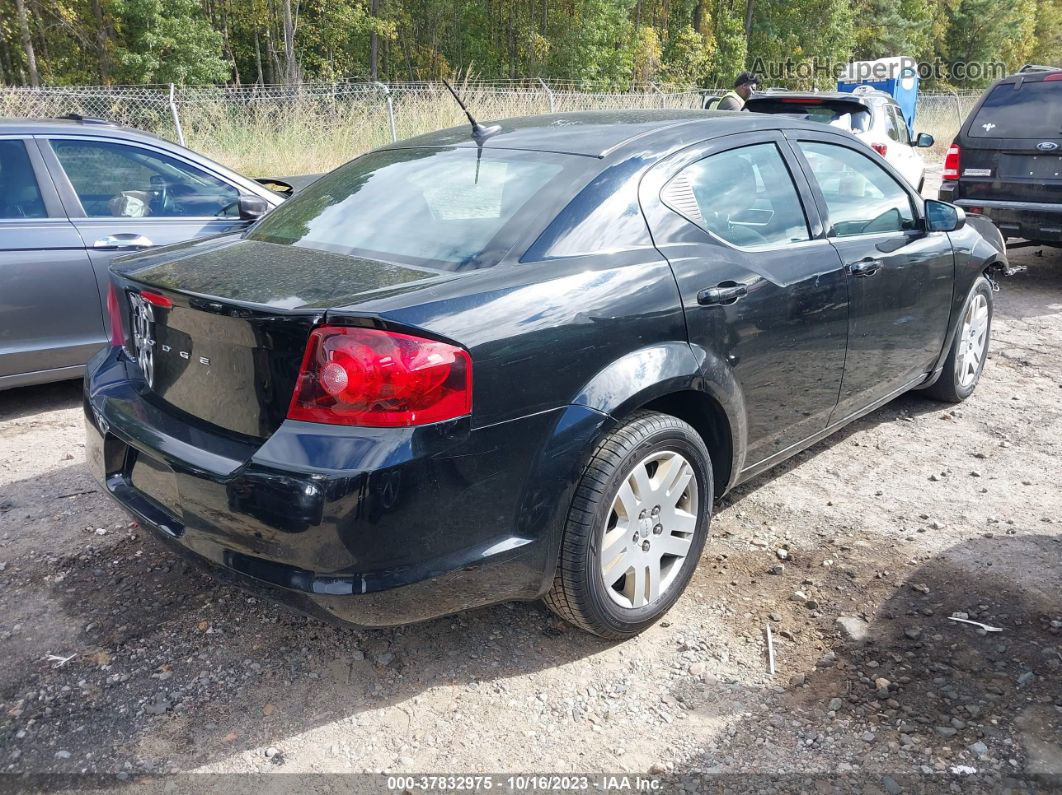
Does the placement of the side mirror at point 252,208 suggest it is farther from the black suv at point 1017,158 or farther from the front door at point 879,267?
the black suv at point 1017,158

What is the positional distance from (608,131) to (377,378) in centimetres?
152

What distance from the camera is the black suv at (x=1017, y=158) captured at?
24.4 ft

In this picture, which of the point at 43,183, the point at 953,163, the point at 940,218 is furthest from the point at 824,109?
the point at 43,183

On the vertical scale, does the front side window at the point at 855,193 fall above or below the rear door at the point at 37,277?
above

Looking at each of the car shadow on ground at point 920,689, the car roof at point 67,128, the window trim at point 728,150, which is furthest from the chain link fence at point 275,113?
the car shadow on ground at point 920,689

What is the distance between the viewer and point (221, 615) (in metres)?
2.97

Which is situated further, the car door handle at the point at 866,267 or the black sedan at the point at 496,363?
the car door handle at the point at 866,267

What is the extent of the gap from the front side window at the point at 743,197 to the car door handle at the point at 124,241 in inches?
131

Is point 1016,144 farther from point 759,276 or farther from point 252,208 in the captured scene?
point 252,208

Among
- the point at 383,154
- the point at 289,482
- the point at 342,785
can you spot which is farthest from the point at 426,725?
the point at 383,154

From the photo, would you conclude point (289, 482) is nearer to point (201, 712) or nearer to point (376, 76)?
point (201, 712)

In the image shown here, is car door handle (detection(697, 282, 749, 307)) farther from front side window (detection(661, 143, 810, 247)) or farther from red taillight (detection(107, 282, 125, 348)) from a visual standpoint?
red taillight (detection(107, 282, 125, 348))

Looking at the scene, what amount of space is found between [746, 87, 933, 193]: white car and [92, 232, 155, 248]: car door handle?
20.2 feet

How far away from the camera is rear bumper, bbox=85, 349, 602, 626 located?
2156mm
